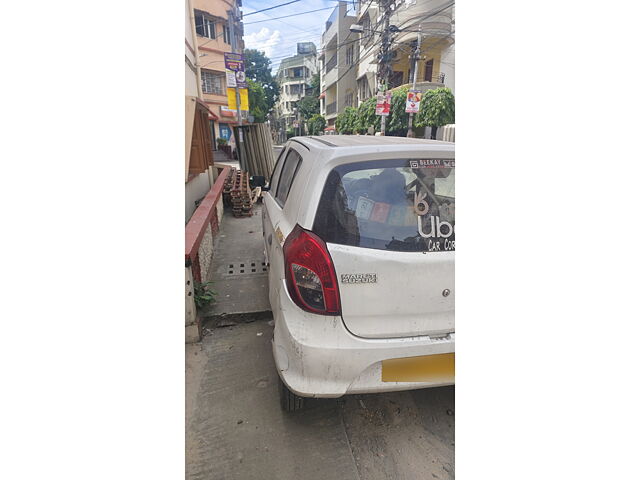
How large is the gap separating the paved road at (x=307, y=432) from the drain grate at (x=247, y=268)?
4.80 ft

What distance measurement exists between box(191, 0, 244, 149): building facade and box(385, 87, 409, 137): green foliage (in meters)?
7.92

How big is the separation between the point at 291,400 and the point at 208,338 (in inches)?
42.4

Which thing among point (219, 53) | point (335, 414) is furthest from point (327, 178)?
point (219, 53)

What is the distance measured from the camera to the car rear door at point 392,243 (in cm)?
137

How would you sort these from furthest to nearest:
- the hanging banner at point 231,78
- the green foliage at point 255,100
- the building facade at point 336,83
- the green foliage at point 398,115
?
the building facade at point 336,83 → the green foliage at point 255,100 → the green foliage at point 398,115 → the hanging banner at point 231,78

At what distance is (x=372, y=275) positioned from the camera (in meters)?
1.36

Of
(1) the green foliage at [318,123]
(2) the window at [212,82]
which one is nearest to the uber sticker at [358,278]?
(2) the window at [212,82]

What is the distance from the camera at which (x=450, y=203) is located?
1476 millimetres

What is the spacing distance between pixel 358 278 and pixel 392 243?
9.0 inches

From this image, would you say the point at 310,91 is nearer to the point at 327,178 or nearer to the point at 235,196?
the point at 235,196

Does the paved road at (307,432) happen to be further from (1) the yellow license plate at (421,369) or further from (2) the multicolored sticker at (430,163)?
(2) the multicolored sticker at (430,163)

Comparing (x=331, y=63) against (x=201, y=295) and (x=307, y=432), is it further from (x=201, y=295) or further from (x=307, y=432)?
(x=307, y=432)

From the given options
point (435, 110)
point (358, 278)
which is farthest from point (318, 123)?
point (358, 278)

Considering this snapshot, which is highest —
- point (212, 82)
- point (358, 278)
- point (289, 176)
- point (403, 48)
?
point (403, 48)
